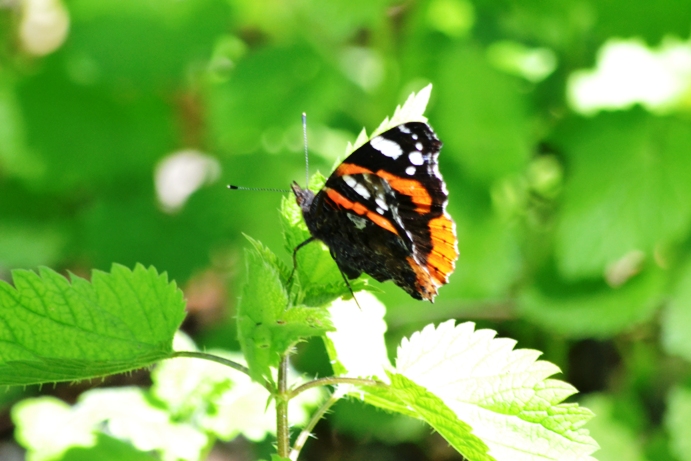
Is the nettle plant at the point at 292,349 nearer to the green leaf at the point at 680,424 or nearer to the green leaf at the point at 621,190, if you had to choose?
the green leaf at the point at 680,424

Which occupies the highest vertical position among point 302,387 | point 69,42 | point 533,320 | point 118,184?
point 69,42

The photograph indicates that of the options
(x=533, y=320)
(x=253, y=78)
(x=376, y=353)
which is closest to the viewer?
(x=376, y=353)

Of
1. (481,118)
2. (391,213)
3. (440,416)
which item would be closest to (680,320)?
(481,118)

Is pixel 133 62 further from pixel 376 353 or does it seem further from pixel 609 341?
pixel 609 341

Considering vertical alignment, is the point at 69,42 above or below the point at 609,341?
above

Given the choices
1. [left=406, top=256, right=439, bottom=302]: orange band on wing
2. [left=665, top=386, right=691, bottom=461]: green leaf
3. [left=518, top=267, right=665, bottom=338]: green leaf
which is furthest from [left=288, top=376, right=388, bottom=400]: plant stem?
[left=518, top=267, right=665, bottom=338]: green leaf

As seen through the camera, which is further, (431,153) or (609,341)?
(609,341)

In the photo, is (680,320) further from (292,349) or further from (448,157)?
(292,349)

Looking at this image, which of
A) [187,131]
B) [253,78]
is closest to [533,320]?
[253,78]
